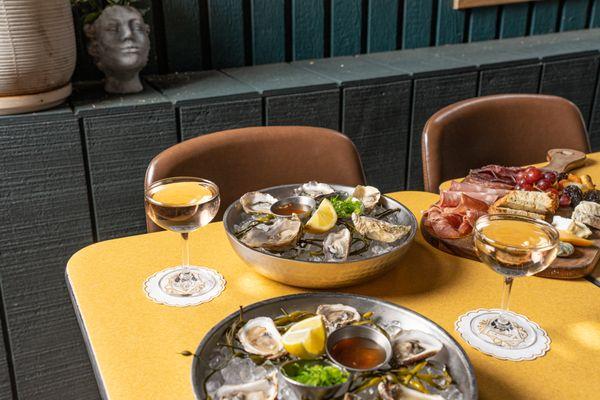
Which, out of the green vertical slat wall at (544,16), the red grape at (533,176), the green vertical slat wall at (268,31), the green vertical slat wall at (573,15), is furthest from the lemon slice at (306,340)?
the green vertical slat wall at (573,15)

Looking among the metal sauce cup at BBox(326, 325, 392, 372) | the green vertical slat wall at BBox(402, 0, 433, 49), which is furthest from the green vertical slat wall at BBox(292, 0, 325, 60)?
the metal sauce cup at BBox(326, 325, 392, 372)

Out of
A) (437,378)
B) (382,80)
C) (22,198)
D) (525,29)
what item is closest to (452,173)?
(382,80)

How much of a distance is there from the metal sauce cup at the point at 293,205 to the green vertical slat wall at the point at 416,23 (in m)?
1.61

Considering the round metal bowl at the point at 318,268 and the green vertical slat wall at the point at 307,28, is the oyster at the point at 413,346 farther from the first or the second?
the green vertical slat wall at the point at 307,28

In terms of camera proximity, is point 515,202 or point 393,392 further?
point 515,202

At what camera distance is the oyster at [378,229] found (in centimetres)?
108

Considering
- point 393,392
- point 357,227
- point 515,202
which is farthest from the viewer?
point 515,202

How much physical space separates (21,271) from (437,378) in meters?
1.43

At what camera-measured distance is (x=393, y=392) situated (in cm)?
73

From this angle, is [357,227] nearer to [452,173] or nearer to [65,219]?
[452,173]

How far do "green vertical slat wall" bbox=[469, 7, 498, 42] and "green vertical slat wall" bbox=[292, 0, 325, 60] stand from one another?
692 mm

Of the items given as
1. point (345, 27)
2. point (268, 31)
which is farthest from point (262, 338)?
point (345, 27)

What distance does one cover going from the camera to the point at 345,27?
2504 mm

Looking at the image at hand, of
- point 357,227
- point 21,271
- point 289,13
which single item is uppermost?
point 289,13
